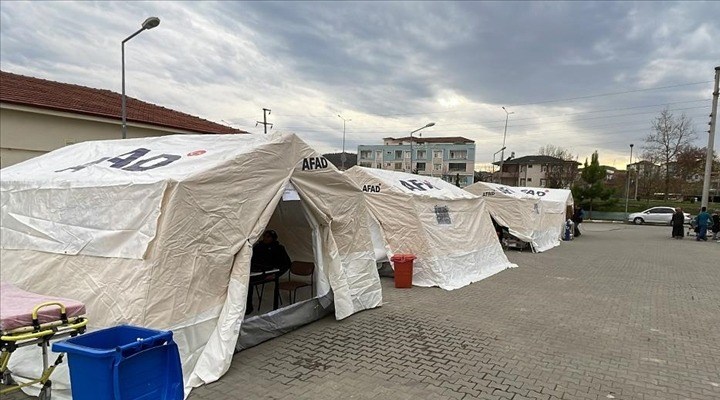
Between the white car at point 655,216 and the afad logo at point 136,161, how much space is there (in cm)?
3899

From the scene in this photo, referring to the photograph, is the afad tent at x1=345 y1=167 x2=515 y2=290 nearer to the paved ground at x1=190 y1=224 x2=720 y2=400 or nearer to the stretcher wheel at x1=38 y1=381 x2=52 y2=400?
the paved ground at x1=190 y1=224 x2=720 y2=400

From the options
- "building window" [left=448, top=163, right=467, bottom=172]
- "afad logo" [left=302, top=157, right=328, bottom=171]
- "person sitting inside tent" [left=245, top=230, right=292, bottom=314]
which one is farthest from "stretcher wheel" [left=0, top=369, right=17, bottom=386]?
"building window" [left=448, top=163, right=467, bottom=172]

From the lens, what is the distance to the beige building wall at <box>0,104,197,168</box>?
45.5 ft

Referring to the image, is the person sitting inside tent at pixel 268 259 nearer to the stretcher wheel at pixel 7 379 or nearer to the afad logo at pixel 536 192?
the stretcher wheel at pixel 7 379

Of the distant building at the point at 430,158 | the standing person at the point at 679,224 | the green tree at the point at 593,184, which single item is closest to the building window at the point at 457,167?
the distant building at the point at 430,158

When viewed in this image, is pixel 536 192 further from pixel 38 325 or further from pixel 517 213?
pixel 38 325

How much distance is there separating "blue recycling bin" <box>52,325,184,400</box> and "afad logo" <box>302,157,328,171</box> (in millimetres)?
3060

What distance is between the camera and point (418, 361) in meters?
4.83

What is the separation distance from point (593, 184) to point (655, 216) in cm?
922

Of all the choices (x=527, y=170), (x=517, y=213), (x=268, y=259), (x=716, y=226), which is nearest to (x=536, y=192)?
(x=517, y=213)

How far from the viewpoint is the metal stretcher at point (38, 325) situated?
10.5 ft

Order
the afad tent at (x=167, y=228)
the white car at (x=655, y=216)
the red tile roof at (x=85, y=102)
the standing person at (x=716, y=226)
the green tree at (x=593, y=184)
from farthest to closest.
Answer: the white car at (x=655, y=216)
the green tree at (x=593, y=184)
the standing person at (x=716, y=226)
the red tile roof at (x=85, y=102)
the afad tent at (x=167, y=228)

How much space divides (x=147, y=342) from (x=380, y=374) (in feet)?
8.04

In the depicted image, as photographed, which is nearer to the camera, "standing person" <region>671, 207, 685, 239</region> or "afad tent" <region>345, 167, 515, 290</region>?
"afad tent" <region>345, 167, 515, 290</region>
